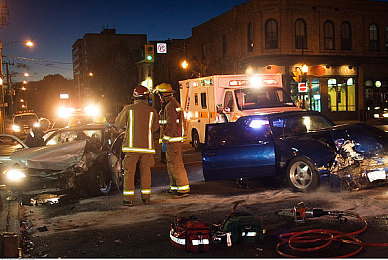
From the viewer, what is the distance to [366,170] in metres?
8.18

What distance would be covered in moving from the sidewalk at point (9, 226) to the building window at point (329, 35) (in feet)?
108

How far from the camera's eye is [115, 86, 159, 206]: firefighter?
327 inches

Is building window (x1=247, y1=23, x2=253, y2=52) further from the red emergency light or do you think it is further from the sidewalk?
the sidewalk

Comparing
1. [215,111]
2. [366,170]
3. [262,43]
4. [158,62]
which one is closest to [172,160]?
[366,170]

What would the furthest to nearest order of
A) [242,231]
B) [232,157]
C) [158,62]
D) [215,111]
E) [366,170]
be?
[158,62]
[215,111]
[232,157]
[366,170]
[242,231]

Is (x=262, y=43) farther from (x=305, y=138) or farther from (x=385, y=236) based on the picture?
(x=385, y=236)

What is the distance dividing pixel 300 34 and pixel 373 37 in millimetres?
7931

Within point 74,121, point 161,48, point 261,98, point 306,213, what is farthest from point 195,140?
point 306,213

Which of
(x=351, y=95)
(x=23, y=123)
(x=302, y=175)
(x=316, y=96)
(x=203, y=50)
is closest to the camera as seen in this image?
(x=302, y=175)

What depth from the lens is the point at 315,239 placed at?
5.59m

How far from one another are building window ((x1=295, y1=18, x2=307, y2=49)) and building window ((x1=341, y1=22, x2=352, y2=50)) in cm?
401

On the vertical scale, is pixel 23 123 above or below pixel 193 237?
above

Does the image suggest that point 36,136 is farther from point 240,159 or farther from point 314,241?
point 314,241

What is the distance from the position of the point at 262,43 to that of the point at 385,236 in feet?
103
